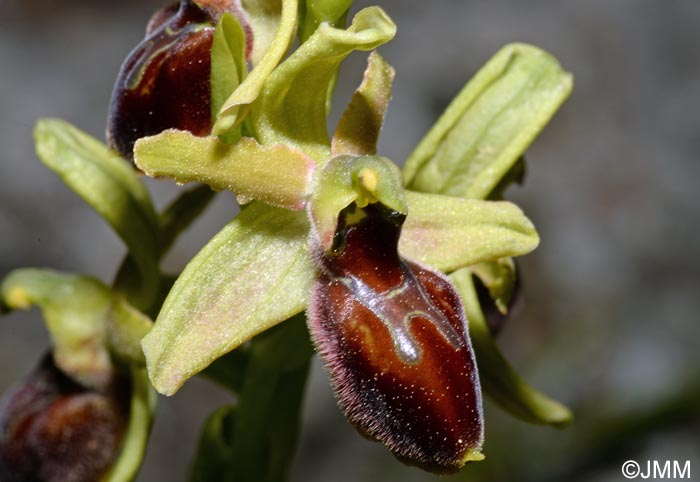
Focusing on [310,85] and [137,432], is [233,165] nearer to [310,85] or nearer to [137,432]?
[310,85]

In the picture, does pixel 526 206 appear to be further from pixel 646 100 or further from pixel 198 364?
pixel 198 364

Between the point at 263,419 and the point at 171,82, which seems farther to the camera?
the point at 263,419

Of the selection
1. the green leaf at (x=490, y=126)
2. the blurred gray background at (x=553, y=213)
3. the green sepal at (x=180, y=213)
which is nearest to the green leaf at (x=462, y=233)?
the green leaf at (x=490, y=126)

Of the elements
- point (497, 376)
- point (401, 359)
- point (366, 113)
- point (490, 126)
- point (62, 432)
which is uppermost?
point (366, 113)

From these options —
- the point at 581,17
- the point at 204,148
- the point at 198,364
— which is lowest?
the point at 581,17

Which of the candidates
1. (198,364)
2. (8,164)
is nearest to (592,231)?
(8,164)

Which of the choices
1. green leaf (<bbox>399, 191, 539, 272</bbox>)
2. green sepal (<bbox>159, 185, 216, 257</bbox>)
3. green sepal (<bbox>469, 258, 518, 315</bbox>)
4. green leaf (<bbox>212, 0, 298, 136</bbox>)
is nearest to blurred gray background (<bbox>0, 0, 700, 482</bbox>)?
green sepal (<bbox>469, 258, 518, 315</bbox>)

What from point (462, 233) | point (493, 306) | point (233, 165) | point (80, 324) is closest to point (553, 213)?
point (493, 306)
